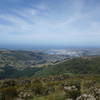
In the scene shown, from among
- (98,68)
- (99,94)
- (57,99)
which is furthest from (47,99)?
(98,68)

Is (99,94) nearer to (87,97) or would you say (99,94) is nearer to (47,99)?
(87,97)

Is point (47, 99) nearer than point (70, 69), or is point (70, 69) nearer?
point (47, 99)

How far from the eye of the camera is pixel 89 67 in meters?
200

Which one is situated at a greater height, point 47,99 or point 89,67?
point 47,99

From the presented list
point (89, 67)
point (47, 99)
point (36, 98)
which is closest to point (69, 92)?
point (47, 99)

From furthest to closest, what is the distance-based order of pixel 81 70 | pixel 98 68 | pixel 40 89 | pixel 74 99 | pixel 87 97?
pixel 81 70
pixel 98 68
pixel 40 89
pixel 74 99
pixel 87 97

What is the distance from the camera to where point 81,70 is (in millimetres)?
197500

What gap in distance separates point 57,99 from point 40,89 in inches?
275

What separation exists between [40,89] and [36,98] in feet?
16.7

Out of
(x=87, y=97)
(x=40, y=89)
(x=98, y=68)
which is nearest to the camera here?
(x=87, y=97)

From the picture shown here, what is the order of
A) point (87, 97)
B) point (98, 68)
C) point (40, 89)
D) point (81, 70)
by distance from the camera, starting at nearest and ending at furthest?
1. point (87, 97)
2. point (40, 89)
3. point (98, 68)
4. point (81, 70)

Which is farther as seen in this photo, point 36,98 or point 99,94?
point 36,98

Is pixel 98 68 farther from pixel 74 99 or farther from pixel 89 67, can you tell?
pixel 74 99

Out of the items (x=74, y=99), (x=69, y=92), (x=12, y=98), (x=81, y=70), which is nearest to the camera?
(x=74, y=99)
